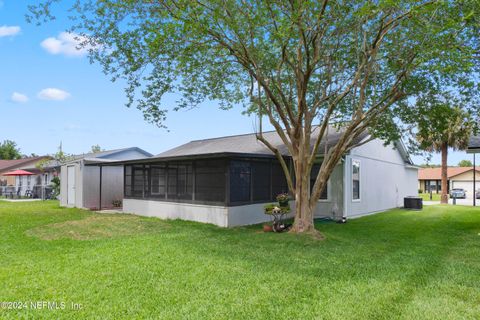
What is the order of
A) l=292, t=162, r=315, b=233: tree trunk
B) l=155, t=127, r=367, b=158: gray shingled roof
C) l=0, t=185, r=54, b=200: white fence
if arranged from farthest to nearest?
1. l=0, t=185, r=54, b=200: white fence
2. l=155, t=127, r=367, b=158: gray shingled roof
3. l=292, t=162, r=315, b=233: tree trunk

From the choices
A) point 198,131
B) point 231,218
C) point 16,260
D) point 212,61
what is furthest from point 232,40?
point 198,131

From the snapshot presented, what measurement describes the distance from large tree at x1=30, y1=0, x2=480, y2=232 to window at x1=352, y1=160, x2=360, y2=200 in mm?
3248

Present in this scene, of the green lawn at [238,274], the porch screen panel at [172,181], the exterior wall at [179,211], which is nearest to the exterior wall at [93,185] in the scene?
the exterior wall at [179,211]

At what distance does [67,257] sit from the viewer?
247 inches

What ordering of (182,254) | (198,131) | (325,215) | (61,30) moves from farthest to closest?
1. (198,131)
2. (325,215)
3. (61,30)
4. (182,254)

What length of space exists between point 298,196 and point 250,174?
8.76 ft

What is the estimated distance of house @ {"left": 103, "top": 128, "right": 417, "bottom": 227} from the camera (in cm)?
1066

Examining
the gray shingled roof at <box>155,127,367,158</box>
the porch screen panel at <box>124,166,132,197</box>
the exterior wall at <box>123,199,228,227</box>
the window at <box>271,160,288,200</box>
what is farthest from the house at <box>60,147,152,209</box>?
the window at <box>271,160,288,200</box>

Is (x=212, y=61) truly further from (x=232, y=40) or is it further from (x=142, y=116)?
(x=142, y=116)

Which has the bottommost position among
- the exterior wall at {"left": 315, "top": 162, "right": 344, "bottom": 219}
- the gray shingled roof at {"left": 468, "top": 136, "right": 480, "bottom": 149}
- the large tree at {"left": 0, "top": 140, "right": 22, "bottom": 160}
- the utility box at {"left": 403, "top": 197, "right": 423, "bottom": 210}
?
the utility box at {"left": 403, "top": 197, "right": 423, "bottom": 210}

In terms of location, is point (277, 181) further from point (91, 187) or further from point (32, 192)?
point (32, 192)

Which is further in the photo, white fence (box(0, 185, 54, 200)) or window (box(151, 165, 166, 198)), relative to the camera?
white fence (box(0, 185, 54, 200))

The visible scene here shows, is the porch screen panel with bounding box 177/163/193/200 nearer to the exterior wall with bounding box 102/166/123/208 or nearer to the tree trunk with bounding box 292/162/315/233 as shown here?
the tree trunk with bounding box 292/162/315/233

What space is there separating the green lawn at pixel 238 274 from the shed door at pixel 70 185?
7.98 m
